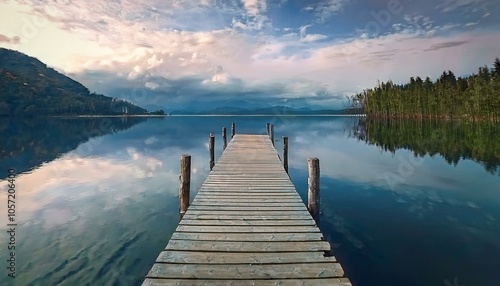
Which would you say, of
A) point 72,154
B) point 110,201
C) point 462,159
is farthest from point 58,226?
point 462,159

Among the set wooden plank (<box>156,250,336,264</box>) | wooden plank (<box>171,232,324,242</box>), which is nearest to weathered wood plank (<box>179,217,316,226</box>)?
wooden plank (<box>171,232,324,242</box>)

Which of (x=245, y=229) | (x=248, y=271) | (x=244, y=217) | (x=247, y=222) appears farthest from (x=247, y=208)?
(x=248, y=271)

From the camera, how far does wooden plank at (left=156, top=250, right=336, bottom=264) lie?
16.2 ft

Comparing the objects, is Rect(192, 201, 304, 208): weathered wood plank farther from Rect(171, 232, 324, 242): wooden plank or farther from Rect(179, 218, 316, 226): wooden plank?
Rect(171, 232, 324, 242): wooden plank

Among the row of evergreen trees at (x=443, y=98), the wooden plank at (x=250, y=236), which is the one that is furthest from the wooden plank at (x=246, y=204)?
the row of evergreen trees at (x=443, y=98)

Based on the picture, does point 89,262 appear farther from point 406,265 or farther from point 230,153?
point 230,153

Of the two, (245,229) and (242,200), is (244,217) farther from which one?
(242,200)

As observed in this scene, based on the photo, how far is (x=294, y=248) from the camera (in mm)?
5453

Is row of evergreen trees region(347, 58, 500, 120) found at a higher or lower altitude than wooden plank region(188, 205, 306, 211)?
higher

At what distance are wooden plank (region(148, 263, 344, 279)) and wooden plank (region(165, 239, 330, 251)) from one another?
0.55m

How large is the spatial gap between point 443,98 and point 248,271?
289 feet

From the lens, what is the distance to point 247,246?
5.55 metres

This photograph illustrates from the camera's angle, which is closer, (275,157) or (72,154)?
(275,157)

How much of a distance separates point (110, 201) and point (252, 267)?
12.1m
